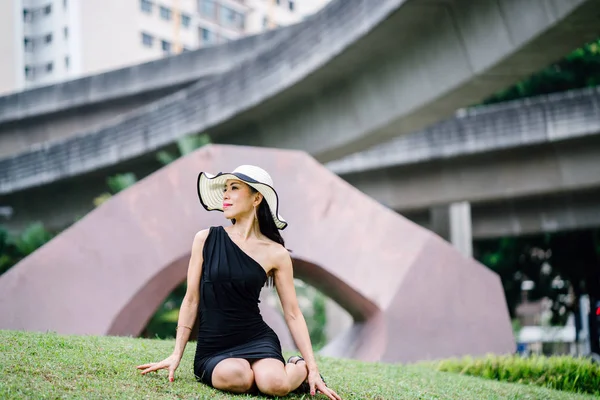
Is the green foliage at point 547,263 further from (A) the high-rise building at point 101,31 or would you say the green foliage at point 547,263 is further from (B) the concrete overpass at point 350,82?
(A) the high-rise building at point 101,31

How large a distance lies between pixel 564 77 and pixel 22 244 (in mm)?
16139

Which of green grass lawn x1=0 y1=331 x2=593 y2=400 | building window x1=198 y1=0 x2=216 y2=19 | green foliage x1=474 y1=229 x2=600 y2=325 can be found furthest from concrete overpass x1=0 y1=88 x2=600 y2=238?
building window x1=198 y1=0 x2=216 y2=19

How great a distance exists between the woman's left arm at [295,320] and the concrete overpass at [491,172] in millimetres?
11930

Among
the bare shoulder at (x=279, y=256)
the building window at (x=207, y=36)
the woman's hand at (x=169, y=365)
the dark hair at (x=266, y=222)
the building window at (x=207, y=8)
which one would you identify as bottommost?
the woman's hand at (x=169, y=365)

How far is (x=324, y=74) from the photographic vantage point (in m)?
14.5

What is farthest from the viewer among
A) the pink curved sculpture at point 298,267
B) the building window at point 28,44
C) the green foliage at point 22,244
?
the building window at point 28,44

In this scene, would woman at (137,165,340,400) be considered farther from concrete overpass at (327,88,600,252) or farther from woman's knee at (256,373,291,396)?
concrete overpass at (327,88,600,252)

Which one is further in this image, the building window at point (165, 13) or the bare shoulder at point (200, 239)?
the building window at point (165, 13)

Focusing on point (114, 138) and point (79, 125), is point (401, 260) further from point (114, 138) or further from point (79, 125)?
point (79, 125)

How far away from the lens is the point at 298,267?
1126cm

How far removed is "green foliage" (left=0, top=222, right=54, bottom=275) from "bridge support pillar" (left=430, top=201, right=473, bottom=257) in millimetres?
9731

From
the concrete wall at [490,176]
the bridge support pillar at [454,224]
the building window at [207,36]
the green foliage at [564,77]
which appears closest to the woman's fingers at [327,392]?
the concrete wall at [490,176]

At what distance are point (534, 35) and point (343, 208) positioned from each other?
363 centimetres

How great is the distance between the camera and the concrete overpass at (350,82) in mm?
12008
